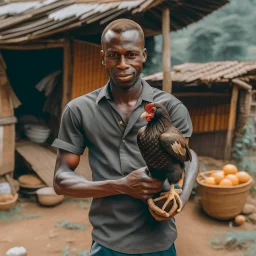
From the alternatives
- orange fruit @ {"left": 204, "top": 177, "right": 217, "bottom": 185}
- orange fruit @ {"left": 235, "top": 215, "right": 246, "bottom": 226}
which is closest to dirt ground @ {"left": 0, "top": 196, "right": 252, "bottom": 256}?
orange fruit @ {"left": 235, "top": 215, "right": 246, "bottom": 226}

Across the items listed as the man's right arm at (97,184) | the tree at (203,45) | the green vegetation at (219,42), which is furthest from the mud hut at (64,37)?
the tree at (203,45)

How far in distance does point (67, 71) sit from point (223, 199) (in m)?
4.16

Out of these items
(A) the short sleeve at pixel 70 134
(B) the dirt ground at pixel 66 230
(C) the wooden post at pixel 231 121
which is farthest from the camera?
(C) the wooden post at pixel 231 121

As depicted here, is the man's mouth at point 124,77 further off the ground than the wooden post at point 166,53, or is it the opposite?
the man's mouth at point 124,77

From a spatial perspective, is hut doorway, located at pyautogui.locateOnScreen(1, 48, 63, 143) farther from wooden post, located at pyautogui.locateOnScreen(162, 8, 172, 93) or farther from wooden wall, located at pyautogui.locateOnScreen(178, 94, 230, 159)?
wooden wall, located at pyautogui.locateOnScreen(178, 94, 230, 159)

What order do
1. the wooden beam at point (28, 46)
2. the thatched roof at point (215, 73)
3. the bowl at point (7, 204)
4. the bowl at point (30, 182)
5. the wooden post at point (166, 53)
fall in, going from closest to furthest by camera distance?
1. the wooden post at point (166, 53)
2. the bowl at point (7, 204)
3. the wooden beam at point (28, 46)
4. the bowl at point (30, 182)
5. the thatched roof at point (215, 73)

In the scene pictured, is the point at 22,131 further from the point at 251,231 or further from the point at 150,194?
the point at 150,194

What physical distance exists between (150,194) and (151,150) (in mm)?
217

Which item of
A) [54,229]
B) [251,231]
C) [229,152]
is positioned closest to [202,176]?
[251,231]

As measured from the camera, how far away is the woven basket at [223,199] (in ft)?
20.0

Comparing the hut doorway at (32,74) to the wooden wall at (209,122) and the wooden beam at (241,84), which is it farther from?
the wooden beam at (241,84)

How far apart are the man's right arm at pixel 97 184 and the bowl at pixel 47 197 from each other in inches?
207

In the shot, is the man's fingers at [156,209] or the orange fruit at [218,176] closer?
the man's fingers at [156,209]

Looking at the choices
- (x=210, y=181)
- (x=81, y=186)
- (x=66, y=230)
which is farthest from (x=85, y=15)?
(x=81, y=186)
